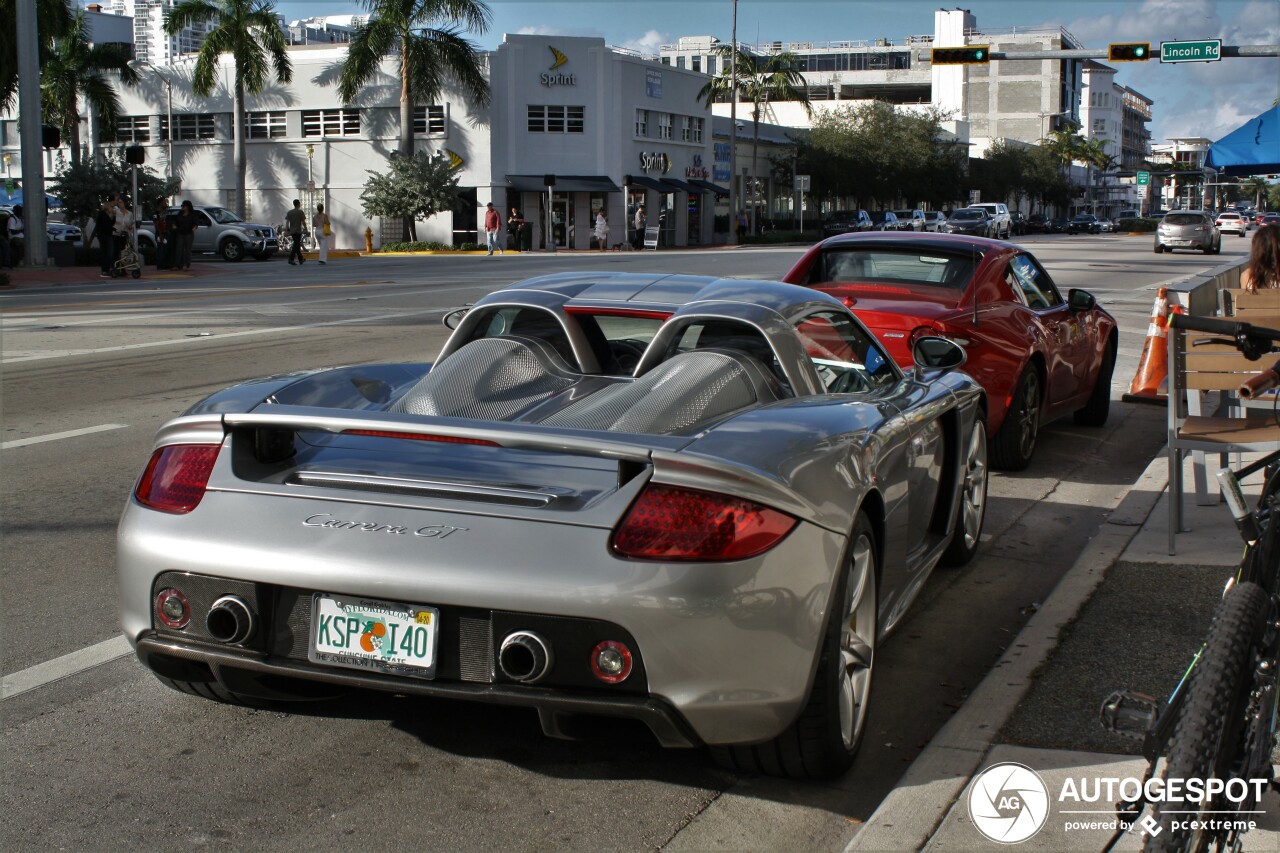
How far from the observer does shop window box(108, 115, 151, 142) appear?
211 ft

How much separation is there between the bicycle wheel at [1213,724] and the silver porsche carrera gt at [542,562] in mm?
1040

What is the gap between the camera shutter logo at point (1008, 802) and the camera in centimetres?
339

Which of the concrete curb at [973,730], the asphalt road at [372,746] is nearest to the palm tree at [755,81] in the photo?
the asphalt road at [372,746]

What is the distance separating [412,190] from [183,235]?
22550mm

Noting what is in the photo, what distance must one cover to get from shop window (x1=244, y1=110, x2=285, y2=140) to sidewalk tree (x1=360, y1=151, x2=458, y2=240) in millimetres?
8826

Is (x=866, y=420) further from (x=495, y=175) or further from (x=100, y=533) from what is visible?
(x=495, y=175)

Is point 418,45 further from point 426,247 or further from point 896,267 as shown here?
point 896,267

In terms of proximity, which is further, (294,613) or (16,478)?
(16,478)

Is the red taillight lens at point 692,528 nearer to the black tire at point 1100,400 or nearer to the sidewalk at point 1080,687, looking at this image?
the sidewalk at point 1080,687

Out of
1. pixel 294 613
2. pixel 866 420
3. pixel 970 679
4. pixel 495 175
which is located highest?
pixel 495 175

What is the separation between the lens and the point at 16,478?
25.4ft

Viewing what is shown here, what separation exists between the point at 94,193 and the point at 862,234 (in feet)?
114

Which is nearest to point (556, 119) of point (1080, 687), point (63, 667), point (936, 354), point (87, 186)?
point (87, 186)

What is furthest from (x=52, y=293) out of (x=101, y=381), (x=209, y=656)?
(x=209, y=656)
